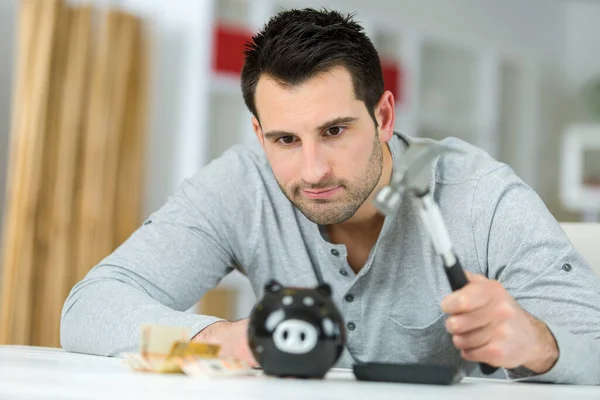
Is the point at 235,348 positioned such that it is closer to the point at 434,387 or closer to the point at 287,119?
the point at 434,387

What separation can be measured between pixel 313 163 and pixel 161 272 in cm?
42

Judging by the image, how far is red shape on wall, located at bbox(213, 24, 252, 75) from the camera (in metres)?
4.54

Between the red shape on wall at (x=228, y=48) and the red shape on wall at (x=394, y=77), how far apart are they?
1.37 m

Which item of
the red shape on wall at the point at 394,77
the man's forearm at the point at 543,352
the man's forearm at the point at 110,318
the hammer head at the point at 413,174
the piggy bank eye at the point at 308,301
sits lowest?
the man's forearm at the point at 110,318

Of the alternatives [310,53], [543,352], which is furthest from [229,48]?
[543,352]

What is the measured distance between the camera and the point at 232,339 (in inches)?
51.9

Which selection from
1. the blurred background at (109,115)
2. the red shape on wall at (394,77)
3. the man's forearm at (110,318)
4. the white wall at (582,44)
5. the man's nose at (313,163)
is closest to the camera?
the man's forearm at (110,318)

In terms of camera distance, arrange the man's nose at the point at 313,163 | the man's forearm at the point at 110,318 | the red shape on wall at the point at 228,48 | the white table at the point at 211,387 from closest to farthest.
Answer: the white table at the point at 211,387, the man's forearm at the point at 110,318, the man's nose at the point at 313,163, the red shape on wall at the point at 228,48

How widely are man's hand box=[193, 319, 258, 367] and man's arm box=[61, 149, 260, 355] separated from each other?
0.05 meters

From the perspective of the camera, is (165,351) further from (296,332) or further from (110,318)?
(110,318)

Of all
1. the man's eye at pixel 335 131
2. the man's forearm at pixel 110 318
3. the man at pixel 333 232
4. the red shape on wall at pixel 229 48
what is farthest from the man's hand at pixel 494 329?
the red shape on wall at pixel 229 48

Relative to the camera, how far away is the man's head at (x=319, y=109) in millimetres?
1611

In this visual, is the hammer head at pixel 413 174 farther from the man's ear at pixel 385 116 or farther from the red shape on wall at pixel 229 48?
the red shape on wall at pixel 229 48

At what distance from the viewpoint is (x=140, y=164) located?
4.30m
